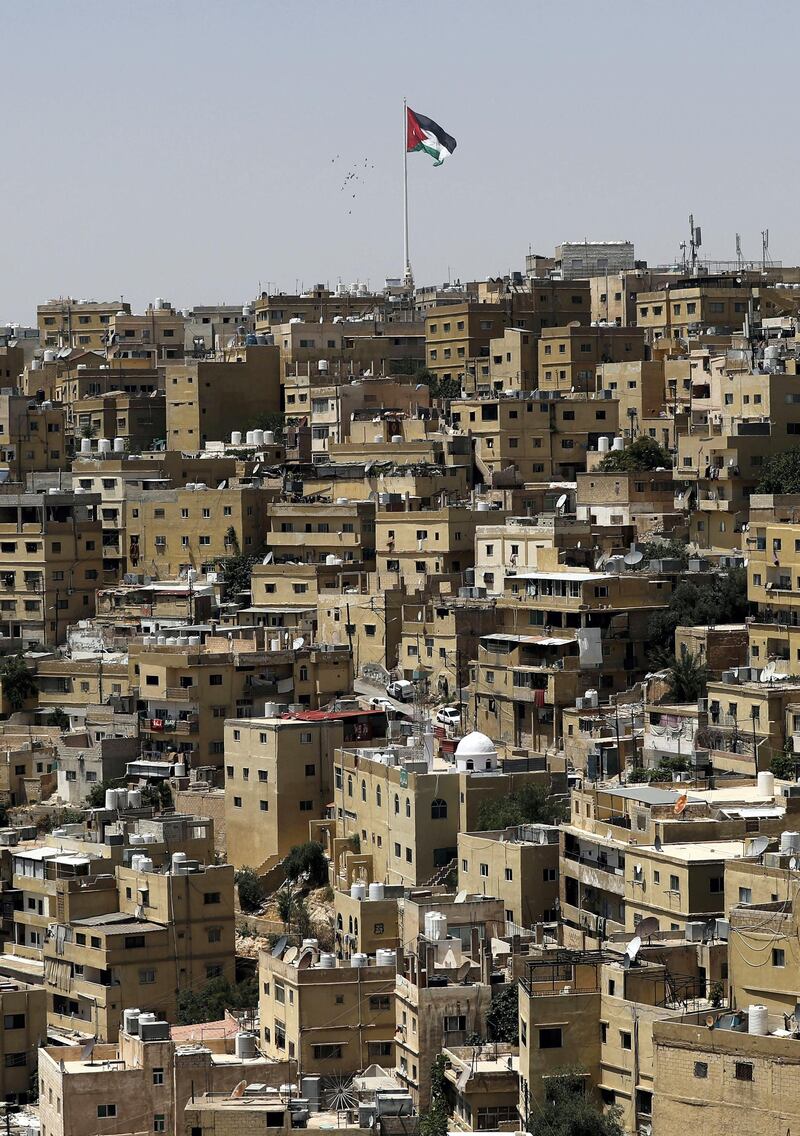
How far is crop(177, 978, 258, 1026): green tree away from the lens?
41.5 meters

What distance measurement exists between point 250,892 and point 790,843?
36.1ft

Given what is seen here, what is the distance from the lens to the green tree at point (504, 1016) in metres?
36.5

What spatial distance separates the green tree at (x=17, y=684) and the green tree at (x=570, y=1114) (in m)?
21.5

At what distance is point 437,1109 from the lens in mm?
35906

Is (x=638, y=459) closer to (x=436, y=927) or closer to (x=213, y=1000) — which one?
(x=213, y=1000)

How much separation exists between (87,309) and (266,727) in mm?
39627

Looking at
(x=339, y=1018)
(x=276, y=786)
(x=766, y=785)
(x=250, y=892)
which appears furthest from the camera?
(x=276, y=786)

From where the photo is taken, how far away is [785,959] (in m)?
33.9

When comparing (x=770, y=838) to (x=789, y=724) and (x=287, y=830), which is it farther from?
(x=287, y=830)

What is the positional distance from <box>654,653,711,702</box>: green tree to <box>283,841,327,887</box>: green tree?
5.59 m

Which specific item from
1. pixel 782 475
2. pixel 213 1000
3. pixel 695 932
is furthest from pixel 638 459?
pixel 695 932

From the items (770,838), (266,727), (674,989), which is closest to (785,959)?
(674,989)

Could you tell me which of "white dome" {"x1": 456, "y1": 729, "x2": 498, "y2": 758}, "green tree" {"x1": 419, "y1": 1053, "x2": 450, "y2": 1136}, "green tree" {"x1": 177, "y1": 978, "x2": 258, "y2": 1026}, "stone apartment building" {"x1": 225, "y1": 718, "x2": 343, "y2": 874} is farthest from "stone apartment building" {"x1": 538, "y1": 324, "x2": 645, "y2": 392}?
"green tree" {"x1": 419, "y1": 1053, "x2": 450, "y2": 1136}

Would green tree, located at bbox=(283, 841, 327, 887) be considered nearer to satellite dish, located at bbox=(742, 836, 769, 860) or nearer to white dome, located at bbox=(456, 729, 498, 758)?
white dome, located at bbox=(456, 729, 498, 758)
